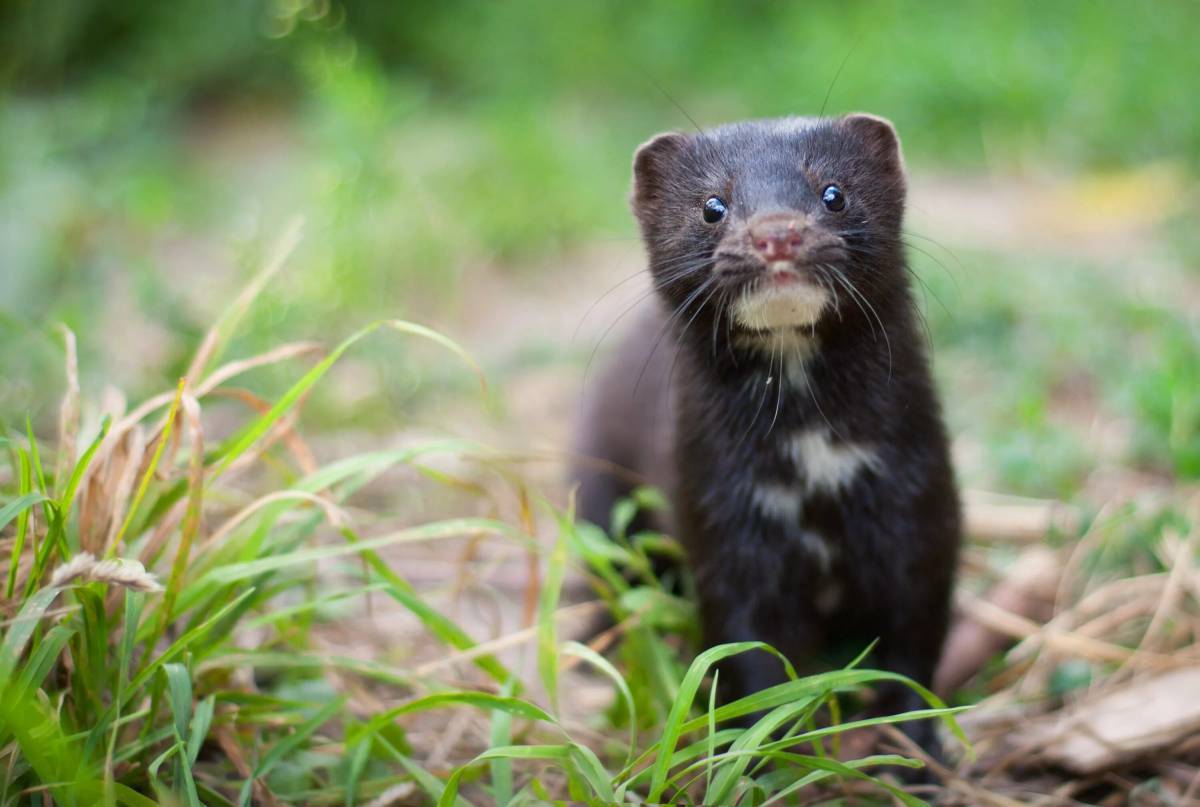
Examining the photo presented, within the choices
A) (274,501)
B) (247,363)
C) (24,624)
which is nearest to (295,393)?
(247,363)

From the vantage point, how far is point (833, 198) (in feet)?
8.64

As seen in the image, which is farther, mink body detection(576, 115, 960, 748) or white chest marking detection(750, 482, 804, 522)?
white chest marking detection(750, 482, 804, 522)

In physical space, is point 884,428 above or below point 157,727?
above

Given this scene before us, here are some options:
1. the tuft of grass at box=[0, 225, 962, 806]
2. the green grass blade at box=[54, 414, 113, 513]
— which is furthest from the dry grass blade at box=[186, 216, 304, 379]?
the green grass blade at box=[54, 414, 113, 513]

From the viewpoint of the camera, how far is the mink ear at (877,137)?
2770mm

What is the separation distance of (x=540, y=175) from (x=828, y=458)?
16.1 ft

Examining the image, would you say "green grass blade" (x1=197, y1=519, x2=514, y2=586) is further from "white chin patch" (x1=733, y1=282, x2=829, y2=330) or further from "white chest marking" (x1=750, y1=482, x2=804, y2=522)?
"white chin patch" (x1=733, y1=282, x2=829, y2=330)

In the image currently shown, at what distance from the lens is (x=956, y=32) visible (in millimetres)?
8648

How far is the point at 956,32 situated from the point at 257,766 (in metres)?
7.80

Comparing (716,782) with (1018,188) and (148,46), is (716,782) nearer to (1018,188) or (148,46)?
(1018,188)

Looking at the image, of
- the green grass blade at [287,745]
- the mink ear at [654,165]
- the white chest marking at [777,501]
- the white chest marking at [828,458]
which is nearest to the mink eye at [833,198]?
the mink ear at [654,165]

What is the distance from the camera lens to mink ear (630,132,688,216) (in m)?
2.91

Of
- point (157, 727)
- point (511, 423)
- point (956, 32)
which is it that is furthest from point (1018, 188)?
point (157, 727)

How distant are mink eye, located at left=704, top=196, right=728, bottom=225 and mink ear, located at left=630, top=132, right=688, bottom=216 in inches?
8.6
